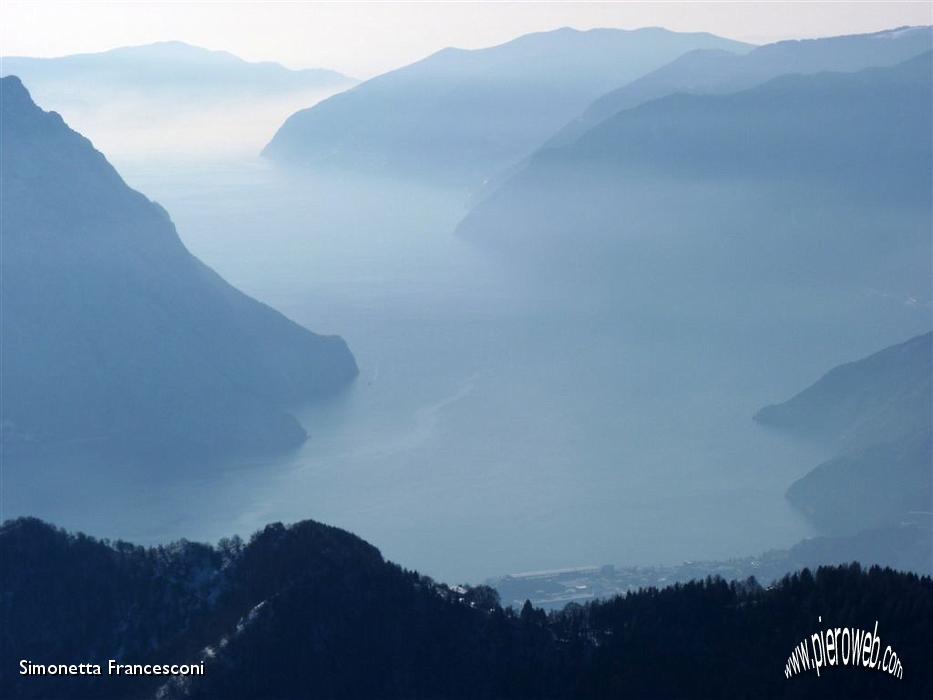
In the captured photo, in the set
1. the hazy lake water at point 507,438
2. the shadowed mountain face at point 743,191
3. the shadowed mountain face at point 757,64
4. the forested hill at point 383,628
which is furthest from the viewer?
the shadowed mountain face at point 757,64

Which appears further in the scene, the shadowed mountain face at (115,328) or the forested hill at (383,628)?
the shadowed mountain face at (115,328)

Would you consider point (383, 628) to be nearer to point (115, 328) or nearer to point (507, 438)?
point (507, 438)

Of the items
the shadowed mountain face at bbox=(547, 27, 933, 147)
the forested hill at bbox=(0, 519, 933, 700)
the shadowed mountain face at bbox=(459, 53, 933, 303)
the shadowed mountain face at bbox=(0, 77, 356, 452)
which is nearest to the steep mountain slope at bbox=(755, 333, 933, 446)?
the shadowed mountain face at bbox=(0, 77, 356, 452)

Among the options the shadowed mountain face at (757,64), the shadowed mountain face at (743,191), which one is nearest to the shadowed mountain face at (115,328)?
the shadowed mountain face at (743,191)

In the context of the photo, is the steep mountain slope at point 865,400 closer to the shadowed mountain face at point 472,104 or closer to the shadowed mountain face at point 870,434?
the shadowed mountain face at point 870,434

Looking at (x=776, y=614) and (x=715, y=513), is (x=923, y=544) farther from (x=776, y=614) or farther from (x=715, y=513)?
(x=776, y=614)

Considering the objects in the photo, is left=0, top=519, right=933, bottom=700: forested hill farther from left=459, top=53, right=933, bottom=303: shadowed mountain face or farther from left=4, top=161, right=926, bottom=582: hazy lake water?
left=459, top=53, right=933, bottom=303: shadowed mountain face
